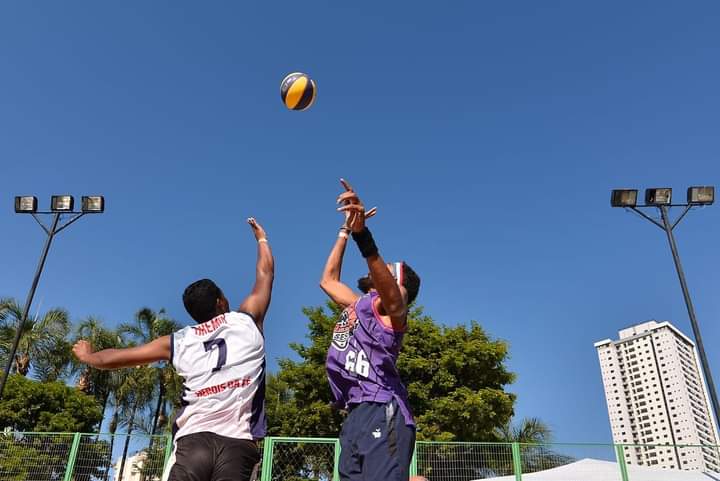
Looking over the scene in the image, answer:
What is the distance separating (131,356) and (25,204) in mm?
20146

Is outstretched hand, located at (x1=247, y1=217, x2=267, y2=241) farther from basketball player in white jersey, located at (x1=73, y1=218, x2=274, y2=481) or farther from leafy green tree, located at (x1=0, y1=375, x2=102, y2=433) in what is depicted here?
leafy green tree, located at (x1=0, y1=375, x2=102, y2=433)

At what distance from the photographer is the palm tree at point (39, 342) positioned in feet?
92.3

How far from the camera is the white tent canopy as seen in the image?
12.8 metres

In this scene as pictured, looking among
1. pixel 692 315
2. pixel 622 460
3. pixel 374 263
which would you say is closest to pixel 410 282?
pixel 374 263

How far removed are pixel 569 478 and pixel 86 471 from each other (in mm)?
11521

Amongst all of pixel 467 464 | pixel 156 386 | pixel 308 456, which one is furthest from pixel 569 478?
pixel 156 386

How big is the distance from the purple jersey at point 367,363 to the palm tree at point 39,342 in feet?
96.7

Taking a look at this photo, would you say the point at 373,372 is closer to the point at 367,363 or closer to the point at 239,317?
the point at 367,363

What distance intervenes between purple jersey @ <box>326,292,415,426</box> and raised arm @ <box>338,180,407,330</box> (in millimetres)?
237

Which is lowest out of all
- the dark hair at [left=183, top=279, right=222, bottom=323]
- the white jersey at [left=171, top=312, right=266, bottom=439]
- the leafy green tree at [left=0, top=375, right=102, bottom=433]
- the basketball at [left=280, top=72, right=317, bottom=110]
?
the white jersey at [left=171, top=312, right=266, bottom=439]

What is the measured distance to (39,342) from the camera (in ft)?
93.9

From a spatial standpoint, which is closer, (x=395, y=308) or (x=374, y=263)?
(x=374, y=263)

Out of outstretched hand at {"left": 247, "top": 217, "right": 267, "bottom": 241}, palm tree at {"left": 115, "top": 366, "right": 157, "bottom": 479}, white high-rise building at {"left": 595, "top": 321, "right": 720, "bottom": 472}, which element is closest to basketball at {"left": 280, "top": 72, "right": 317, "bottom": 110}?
outstretched hand at {"left": 247, "top": 217, "right": 267, "bottom": 241}

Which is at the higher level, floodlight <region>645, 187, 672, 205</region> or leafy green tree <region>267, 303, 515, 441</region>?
floodlight <region>645, 187, 672, 205</region>
